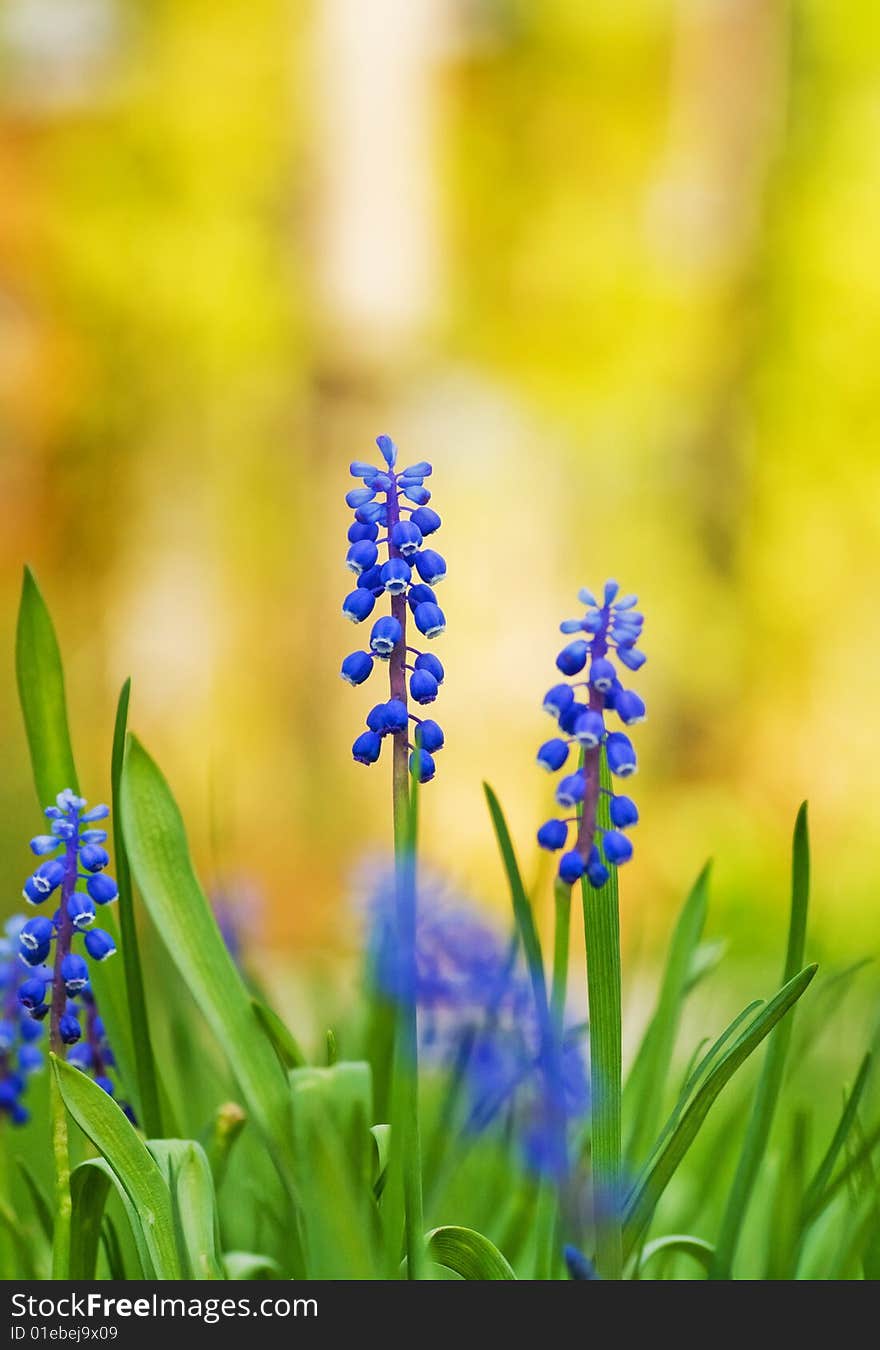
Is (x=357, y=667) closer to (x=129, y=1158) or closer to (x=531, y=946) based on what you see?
(x=531, y=946)

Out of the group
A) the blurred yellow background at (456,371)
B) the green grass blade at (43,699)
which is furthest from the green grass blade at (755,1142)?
the blurred yellow background at (456,371)

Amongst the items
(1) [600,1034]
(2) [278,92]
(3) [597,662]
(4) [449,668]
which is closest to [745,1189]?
(1) [600,1034]

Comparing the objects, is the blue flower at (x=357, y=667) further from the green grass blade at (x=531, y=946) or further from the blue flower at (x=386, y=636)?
the green grass blade at (x=531, y=946)

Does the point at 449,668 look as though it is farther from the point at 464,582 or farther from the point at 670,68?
the point at 670,68

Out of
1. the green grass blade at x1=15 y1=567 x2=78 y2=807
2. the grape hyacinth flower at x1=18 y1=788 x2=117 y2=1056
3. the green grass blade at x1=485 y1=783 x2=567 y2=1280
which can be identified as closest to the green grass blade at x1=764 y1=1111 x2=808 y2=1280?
the green grass blade at x1=485 y1=783 x2=567 y2=1280

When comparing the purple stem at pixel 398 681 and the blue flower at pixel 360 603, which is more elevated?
the blue flower at pixel 360 603
